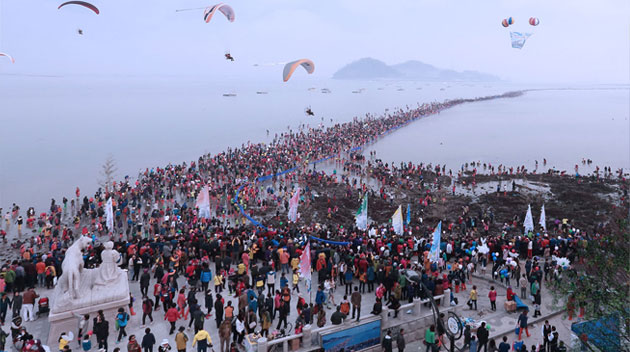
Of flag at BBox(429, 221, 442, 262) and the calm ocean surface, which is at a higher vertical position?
flag at BBox(429, 221, 442, 262)

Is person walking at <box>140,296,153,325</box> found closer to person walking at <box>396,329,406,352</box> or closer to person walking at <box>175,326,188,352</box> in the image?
person walking at <box>175,326,188,352</box>

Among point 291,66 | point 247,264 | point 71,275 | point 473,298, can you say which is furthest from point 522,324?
point 291,66

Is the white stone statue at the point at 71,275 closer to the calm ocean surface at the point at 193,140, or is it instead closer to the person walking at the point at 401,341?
the person walking at the point at 401,341

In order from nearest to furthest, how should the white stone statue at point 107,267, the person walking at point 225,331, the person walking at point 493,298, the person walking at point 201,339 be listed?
the person walking at point 201,339 < the person walking at point 225,331 < the white stone statue at point 107,267 < the person walking at point 493,298

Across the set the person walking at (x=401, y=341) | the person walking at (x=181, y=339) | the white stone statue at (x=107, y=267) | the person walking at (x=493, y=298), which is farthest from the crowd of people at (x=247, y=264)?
Result: the white stone statue at (x=107, y=267)

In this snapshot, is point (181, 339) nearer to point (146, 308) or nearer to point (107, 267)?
point (146, 308)

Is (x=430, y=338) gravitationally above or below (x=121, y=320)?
below

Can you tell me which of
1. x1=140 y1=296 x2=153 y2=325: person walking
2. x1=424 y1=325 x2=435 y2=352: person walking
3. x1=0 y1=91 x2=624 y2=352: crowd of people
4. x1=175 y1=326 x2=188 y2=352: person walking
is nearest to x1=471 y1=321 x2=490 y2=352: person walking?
x1=0 y1=91 x2=624 y2=352: crowd of people
